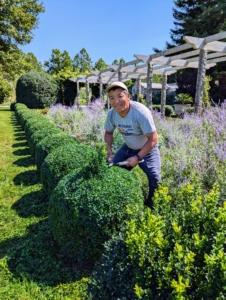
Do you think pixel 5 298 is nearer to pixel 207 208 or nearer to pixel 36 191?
pixel 207 208

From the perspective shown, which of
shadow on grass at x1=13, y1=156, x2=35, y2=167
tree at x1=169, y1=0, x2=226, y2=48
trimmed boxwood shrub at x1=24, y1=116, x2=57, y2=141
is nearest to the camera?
shadow on grass at x1=13, y1=156, x2=35, y2=167

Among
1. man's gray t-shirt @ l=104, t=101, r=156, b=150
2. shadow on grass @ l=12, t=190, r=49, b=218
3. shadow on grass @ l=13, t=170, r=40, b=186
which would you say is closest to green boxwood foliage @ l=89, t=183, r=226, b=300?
man's gray t-shirt @ l=104, t=101, r=156, b=150

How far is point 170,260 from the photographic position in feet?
4.06

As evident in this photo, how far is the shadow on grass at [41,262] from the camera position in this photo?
2174 millimetres

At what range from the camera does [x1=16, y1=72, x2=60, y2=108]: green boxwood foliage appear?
18422 mm

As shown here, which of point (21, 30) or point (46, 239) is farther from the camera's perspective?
point (21, 30)

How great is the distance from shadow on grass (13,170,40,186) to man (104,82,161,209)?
2374mm

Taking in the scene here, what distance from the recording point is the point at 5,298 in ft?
6.43

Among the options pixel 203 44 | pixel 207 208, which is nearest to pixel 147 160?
pixel 207 208

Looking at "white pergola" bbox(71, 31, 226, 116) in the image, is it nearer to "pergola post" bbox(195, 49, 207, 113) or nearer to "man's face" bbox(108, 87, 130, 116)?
"pergola post" bbox(195, 49, 207, 113)

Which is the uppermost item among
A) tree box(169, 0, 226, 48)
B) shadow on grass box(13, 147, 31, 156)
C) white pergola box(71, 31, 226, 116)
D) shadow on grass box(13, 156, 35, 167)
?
tree box(169, 0, 226, 48)

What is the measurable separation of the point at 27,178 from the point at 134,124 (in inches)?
122

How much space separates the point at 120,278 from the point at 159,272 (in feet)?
0.94

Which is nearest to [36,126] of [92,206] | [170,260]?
[92,206]
